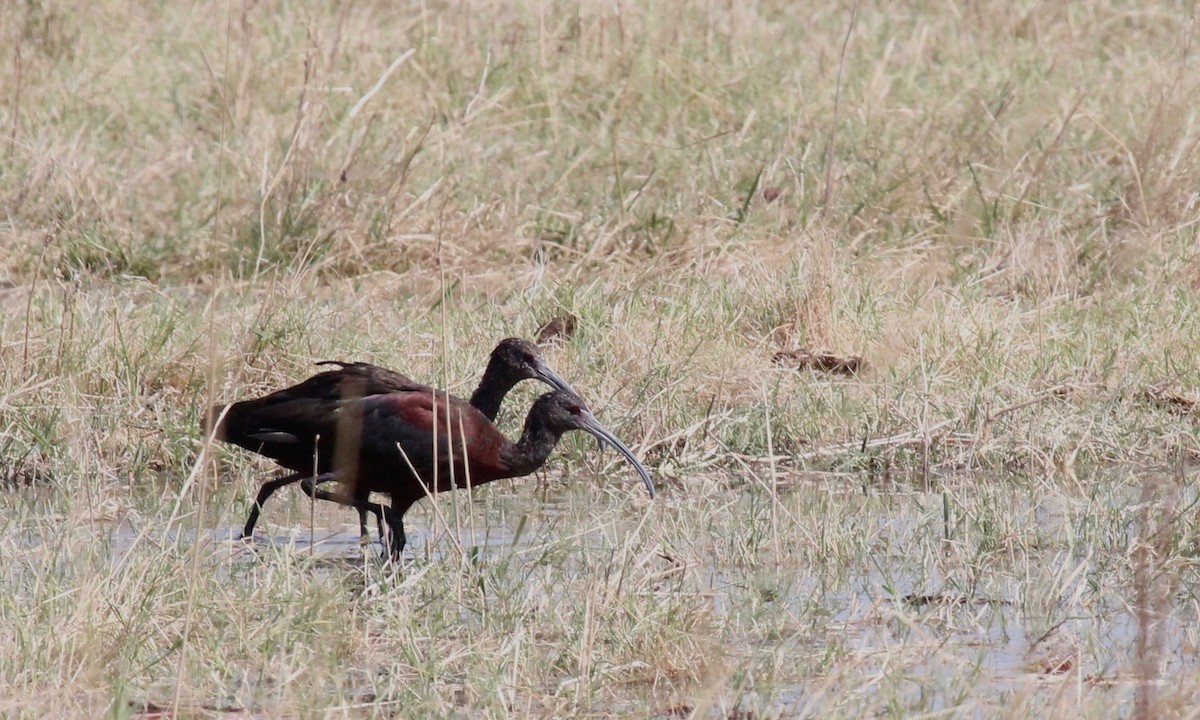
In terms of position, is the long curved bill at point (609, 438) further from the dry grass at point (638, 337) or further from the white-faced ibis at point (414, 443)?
the dry grass at point (638, 337)

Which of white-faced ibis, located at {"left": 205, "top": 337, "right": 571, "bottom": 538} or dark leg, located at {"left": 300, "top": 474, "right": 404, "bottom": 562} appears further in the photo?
white-faced ibis, located at {"left": 205, "top": 337, "right": 571, "bottom": 538}

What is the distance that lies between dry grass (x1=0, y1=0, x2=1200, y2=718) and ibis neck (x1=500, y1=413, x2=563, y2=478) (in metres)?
0.21

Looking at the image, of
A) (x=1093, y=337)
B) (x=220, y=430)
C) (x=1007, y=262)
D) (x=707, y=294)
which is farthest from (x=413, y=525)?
(x=1007, y=262)

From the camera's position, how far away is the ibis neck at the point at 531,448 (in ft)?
20.2

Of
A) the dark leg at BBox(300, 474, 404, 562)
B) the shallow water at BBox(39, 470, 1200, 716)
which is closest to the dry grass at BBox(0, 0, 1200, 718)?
the shallow water at BBox(39, 470, 1200, 716)

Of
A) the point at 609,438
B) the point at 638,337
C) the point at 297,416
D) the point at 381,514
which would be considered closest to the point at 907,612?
the point at 609,438

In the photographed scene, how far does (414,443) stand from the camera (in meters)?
6.06

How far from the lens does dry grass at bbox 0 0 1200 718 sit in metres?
4.48

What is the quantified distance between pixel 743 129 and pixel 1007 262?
1.81 m

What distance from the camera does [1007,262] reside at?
873 centimetres

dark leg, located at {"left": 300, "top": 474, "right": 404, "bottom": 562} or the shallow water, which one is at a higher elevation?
the shallow water

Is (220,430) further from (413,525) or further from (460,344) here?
(460,344)

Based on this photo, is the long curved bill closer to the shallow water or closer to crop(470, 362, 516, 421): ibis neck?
the shallow water

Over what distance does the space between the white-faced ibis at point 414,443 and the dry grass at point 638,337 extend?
0.70 ft
